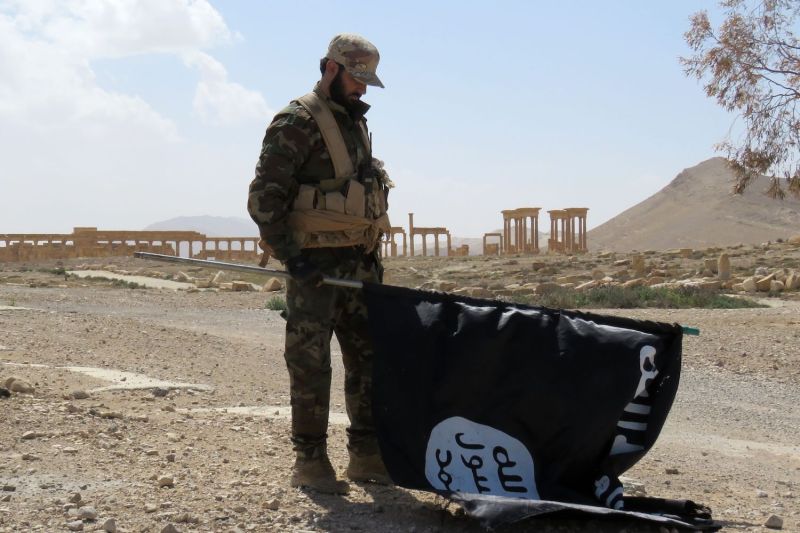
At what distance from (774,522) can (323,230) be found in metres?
2.40

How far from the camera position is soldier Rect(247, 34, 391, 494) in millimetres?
4594

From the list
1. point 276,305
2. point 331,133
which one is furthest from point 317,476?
point 276,305

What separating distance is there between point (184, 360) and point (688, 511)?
665 cm

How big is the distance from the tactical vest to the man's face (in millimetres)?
89

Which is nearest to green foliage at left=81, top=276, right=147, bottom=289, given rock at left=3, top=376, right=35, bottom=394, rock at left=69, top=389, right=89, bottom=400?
rock at left=69, top=389, right=89, bottom=400

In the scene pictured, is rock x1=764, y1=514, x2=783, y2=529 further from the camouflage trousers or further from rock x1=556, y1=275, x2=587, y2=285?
rock x1=556, y1=275, x2=587, y2=285

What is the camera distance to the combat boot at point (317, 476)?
14.9ft

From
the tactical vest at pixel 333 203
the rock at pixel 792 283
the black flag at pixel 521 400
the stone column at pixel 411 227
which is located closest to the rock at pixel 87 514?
the black flag at pixel 521 400

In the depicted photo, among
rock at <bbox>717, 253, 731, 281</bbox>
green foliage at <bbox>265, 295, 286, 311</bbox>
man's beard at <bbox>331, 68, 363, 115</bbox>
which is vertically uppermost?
man's beard at <bbox>331, 68, 363, 115</bbox>

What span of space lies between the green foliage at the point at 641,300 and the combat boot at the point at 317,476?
13977 millimetres

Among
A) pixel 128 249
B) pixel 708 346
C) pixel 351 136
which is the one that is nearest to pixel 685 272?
pixel 708 346

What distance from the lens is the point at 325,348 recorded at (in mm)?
4652

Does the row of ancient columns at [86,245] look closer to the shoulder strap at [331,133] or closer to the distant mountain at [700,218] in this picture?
the distant mountain at [700,218]

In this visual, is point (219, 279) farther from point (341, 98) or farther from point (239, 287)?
point (341, 98)
